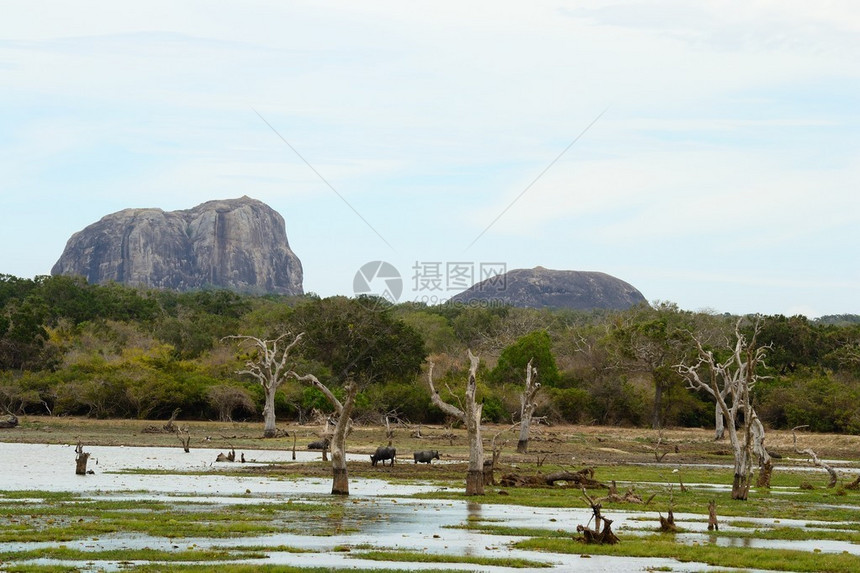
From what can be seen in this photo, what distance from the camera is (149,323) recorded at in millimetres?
129250

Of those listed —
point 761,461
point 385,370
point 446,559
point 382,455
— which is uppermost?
point 385,370

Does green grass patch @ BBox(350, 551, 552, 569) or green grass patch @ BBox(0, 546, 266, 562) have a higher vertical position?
green grass patch @ BBox(0, 546, 266, 562)

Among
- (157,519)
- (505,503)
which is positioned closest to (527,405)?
(505,503)

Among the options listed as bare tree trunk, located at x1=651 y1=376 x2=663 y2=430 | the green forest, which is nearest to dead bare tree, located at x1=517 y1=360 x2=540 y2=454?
the green forest

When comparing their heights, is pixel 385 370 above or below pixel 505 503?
above

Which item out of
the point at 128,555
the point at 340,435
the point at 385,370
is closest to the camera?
the point at 128,555

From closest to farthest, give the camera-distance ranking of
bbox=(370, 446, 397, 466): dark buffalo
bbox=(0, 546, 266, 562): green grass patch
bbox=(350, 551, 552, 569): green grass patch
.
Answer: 1. bbox=(0, 546, 266, 562): green grass patch
2. bbox=(350, 551, 552, 569): green grass patch
3. bbox=(370, 446, 397, 466): dark buffalo

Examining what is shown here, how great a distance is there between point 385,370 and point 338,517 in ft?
225

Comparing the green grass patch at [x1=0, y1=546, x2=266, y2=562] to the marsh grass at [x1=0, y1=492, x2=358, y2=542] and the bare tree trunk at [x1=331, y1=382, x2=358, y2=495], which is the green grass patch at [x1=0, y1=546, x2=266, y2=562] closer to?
the marsh grass at [x1=0, y1=492, x2=358, y2=542]

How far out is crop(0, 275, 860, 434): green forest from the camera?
89.3m

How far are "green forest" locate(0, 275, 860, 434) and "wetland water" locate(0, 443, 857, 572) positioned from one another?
115ft

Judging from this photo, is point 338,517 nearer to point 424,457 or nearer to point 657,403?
point 424,457

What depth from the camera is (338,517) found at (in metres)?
30.6

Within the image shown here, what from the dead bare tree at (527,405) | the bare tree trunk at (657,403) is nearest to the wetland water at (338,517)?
the dead bare tree at (527,405)
